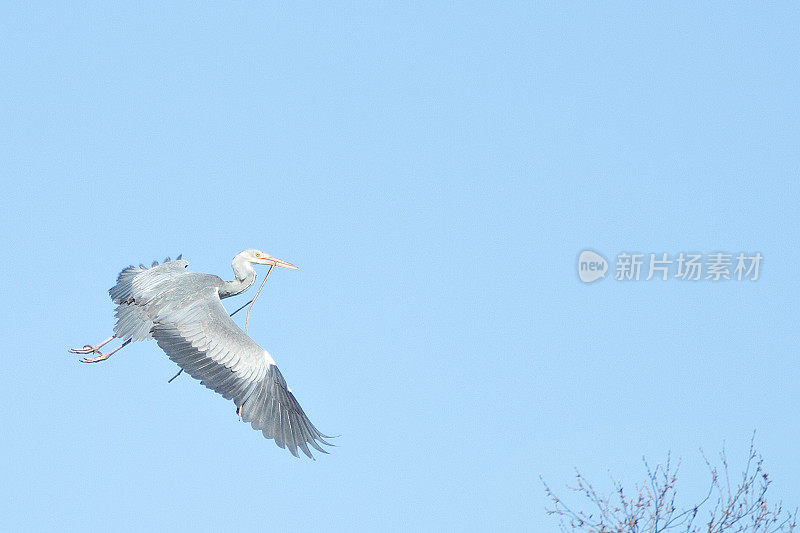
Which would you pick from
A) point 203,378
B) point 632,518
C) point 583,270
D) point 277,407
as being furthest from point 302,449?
point 583,270

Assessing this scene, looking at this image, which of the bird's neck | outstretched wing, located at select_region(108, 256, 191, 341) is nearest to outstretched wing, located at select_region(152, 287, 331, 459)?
outstretched wing, located at select_region(108, 256, 191, 341)

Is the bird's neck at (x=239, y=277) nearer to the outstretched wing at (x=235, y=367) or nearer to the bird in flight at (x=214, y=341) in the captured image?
the bird in flight at (x=214, y=341)

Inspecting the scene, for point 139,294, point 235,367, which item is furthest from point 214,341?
point 139,294

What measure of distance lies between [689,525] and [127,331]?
7949 mm

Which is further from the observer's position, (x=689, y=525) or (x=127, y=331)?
(x=127, y=331)

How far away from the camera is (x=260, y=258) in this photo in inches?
601

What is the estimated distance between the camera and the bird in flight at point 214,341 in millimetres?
12625

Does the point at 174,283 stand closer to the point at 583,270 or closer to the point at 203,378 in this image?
the point at 203,378

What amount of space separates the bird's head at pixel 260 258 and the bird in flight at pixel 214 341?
0.05 feet

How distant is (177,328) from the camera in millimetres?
13492

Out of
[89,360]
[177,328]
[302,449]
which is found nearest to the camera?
[302,449]

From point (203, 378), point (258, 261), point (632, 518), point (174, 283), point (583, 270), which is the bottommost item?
point (632, 518)

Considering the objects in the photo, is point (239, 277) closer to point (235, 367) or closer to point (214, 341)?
point (214, 341)

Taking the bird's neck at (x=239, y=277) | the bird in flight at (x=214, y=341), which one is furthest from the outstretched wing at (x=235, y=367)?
the bird's neck at (x=239, y=277)
